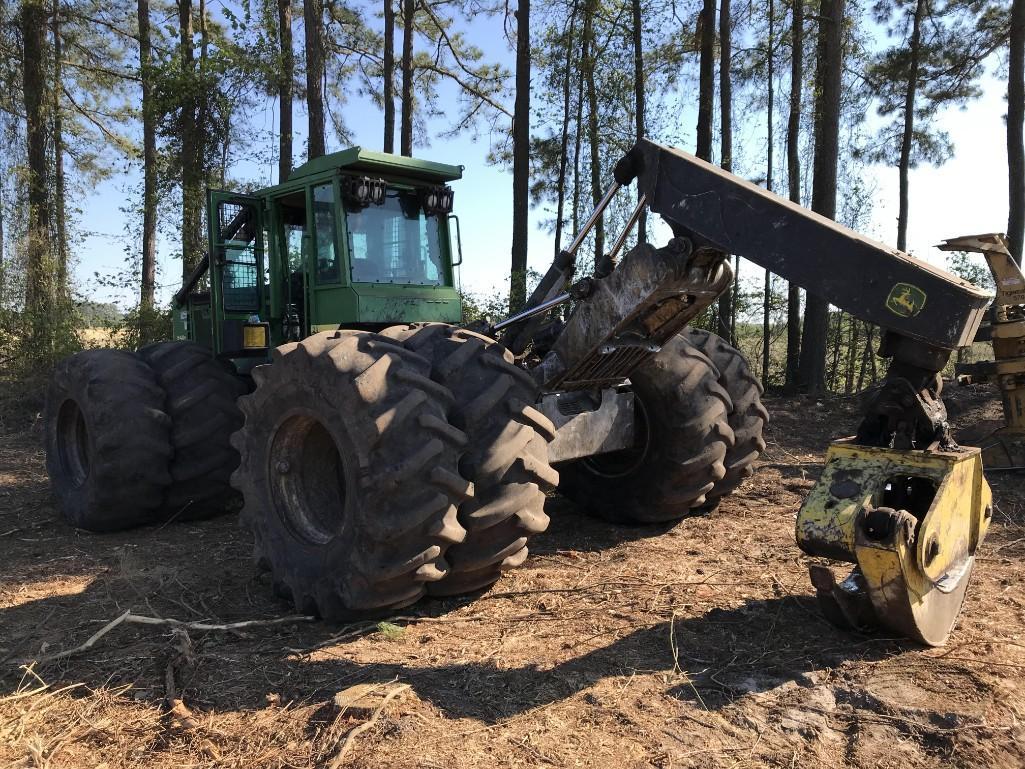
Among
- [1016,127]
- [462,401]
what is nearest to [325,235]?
[462,401]

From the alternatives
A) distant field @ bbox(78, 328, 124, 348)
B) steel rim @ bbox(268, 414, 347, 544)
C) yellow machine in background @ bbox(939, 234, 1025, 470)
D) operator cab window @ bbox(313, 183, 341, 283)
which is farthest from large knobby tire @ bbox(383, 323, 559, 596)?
distant field @ bbox(78, 328, 124, 348)

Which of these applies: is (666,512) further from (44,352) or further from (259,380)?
(44,352)

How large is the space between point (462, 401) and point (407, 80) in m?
15.8

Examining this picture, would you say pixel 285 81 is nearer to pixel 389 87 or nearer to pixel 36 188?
pixel 389 87

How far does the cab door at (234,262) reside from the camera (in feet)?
19.5

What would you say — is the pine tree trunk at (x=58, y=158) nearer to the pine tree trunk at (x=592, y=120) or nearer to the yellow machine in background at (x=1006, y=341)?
the pine tree trunk at (x=592, y=120)

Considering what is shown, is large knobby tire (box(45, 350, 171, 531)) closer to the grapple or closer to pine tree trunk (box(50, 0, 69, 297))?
the grapple

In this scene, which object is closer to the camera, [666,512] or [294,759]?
[294,759]

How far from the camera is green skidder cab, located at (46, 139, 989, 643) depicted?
2980 millimetres

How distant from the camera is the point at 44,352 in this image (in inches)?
551

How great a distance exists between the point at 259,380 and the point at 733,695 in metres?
2.74

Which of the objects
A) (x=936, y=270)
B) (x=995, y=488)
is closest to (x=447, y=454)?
(x=936, y=270)

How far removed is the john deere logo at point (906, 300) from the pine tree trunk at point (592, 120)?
1545 centimetres

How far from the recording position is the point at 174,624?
359cm
